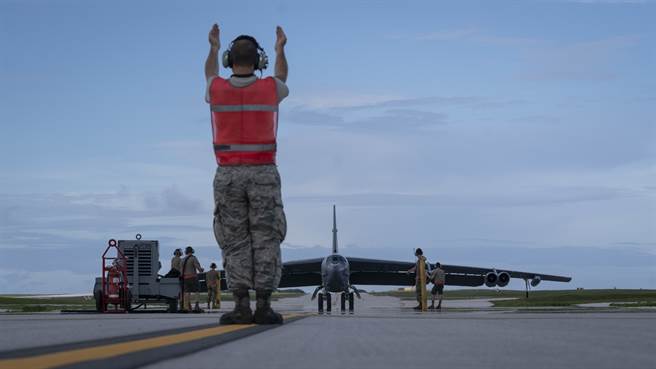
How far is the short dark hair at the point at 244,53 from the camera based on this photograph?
24.2 feet

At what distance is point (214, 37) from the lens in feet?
25.1

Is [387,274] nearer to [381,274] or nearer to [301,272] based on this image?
[381,274]

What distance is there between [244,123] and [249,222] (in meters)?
0.81

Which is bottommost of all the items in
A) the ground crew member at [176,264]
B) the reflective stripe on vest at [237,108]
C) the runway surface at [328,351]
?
the runway surface at [328,351]

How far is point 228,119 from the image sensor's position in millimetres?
7086

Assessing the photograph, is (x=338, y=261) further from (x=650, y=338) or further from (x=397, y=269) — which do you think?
(x=650, y=338)

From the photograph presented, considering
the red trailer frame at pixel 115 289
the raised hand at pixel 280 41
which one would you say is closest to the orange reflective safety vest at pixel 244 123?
the raised hand at pixel 280 41

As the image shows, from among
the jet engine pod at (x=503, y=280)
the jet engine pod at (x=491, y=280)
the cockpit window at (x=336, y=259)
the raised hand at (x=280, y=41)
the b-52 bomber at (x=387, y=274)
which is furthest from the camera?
the b-52 bomber at (x=387, y=274)

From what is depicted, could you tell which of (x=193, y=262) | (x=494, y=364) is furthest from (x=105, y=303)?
(x=494, y=364)

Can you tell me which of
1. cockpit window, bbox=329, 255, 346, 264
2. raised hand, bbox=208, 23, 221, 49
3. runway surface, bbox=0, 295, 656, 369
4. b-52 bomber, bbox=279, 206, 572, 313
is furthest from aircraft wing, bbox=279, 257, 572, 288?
runway surface, bbox=0, 295, 656, 369

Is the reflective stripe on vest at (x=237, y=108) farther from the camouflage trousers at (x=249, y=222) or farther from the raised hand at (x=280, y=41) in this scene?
the raised hand at (x=280, y=41)

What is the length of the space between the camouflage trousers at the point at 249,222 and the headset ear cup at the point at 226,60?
0.95m

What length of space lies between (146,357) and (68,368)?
0.57m

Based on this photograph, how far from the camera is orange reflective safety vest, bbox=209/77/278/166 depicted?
7059 millimetres
